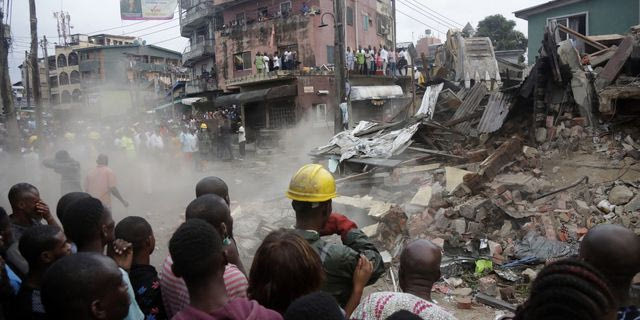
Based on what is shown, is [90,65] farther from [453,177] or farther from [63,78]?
[453,177]

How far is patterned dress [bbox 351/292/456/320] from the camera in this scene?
189 centimetres

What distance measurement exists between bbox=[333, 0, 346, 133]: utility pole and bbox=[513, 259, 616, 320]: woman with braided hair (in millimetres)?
13617

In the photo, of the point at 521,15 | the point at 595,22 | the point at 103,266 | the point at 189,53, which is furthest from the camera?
the point at 189,53

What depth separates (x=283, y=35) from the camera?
28.2 m

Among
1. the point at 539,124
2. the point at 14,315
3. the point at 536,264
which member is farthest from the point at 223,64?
the point at 14,315

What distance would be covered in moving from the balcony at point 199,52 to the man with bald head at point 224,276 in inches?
1478

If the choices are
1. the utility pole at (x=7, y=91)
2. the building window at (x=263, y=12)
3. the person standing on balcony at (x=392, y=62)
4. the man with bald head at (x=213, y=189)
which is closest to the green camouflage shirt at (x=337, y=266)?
the man with bald head at (x=213, y=189)

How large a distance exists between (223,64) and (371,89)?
42.9 feet

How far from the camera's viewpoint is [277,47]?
28547 millimetres

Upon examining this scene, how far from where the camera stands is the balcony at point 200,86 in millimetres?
34156

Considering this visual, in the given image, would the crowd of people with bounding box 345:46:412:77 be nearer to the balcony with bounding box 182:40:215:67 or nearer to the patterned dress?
the balcony with bounding box 182:40:215:67

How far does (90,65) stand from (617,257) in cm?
5405

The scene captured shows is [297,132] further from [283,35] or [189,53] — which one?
[189,53]

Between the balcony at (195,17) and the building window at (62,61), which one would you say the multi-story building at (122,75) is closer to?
the building window at (62,61)
